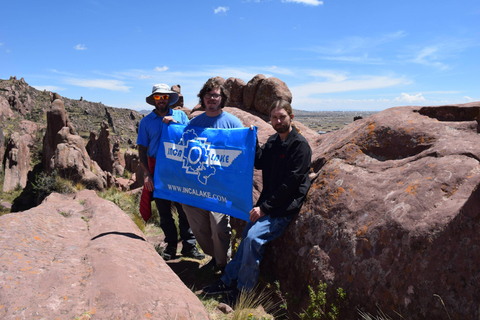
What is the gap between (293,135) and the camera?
159 inches

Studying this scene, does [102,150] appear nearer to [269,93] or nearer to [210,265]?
[269,93]

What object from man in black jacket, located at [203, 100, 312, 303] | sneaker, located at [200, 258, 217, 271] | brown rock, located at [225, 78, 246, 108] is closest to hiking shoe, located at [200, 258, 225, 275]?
sneaker, located at [200, 258, 217, 271]

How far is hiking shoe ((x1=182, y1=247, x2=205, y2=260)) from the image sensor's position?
19.2ft

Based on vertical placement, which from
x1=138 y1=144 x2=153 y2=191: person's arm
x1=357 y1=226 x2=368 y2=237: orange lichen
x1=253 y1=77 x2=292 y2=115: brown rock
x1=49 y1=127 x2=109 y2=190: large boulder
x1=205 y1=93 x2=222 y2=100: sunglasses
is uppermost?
x1=253 y1=77 x2=292 y2=115: brown rock

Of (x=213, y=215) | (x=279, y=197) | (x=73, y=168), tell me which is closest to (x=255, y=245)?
(x=279, y=197)

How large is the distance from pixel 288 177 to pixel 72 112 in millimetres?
85501

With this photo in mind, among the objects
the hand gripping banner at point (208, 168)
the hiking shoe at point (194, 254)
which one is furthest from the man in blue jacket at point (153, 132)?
the hand gripping banner at point (208, 168)

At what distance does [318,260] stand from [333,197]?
0.74 metres

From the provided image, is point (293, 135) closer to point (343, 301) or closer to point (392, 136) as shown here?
point (392, 136)

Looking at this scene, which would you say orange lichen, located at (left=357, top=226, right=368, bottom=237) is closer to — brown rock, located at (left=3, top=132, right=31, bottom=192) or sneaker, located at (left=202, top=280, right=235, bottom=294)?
sneaker, located at (left=202, top=280, right=235, bottom=294)

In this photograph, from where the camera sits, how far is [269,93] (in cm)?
1670

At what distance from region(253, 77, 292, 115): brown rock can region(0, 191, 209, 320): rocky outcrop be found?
1294 cm

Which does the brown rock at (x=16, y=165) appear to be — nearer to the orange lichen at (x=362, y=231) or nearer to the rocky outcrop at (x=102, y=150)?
the rocky outcrop at (x=102, y=150)

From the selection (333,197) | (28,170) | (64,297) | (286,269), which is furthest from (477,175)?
(28,170)
